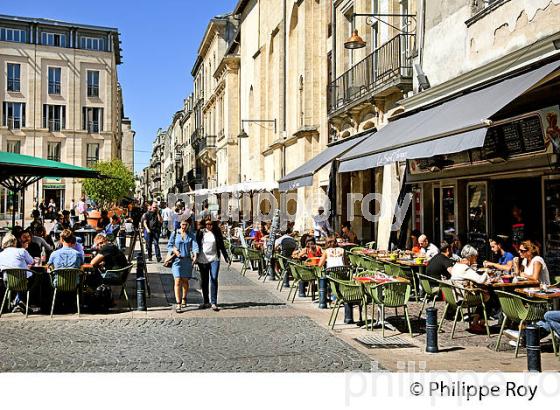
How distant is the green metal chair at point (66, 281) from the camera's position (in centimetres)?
991

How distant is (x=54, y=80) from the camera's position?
43.9 m

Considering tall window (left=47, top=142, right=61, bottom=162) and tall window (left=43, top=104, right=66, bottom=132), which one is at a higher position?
tall window (left=43, top=104, right=66, bottom=132)

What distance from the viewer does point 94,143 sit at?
2170 inches

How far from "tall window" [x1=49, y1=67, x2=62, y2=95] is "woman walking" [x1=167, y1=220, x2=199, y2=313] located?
35141mm

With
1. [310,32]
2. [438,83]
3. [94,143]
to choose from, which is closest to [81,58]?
[94,143]

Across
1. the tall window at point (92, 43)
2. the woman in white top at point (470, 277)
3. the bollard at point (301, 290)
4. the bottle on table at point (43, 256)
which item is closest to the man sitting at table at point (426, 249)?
the bollard at point (301, 290)

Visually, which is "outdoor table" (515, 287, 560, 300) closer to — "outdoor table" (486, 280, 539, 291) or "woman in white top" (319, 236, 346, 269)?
"outdoor table" (486, 280, 539, 291)

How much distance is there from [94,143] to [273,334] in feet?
162

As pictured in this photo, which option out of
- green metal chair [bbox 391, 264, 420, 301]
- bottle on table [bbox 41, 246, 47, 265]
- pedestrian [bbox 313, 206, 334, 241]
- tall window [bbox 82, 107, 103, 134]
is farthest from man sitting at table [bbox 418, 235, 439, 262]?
tall window [bbox 82, 107, 103, 134]

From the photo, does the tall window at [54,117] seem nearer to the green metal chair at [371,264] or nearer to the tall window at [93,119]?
the tall window at [93,119]

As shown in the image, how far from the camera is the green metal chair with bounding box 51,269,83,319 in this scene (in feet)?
32.5

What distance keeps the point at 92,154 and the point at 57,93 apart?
33.9 feet

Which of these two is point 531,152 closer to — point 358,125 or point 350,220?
point 358,125

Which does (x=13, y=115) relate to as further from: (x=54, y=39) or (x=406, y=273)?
(x=406, y=273)
